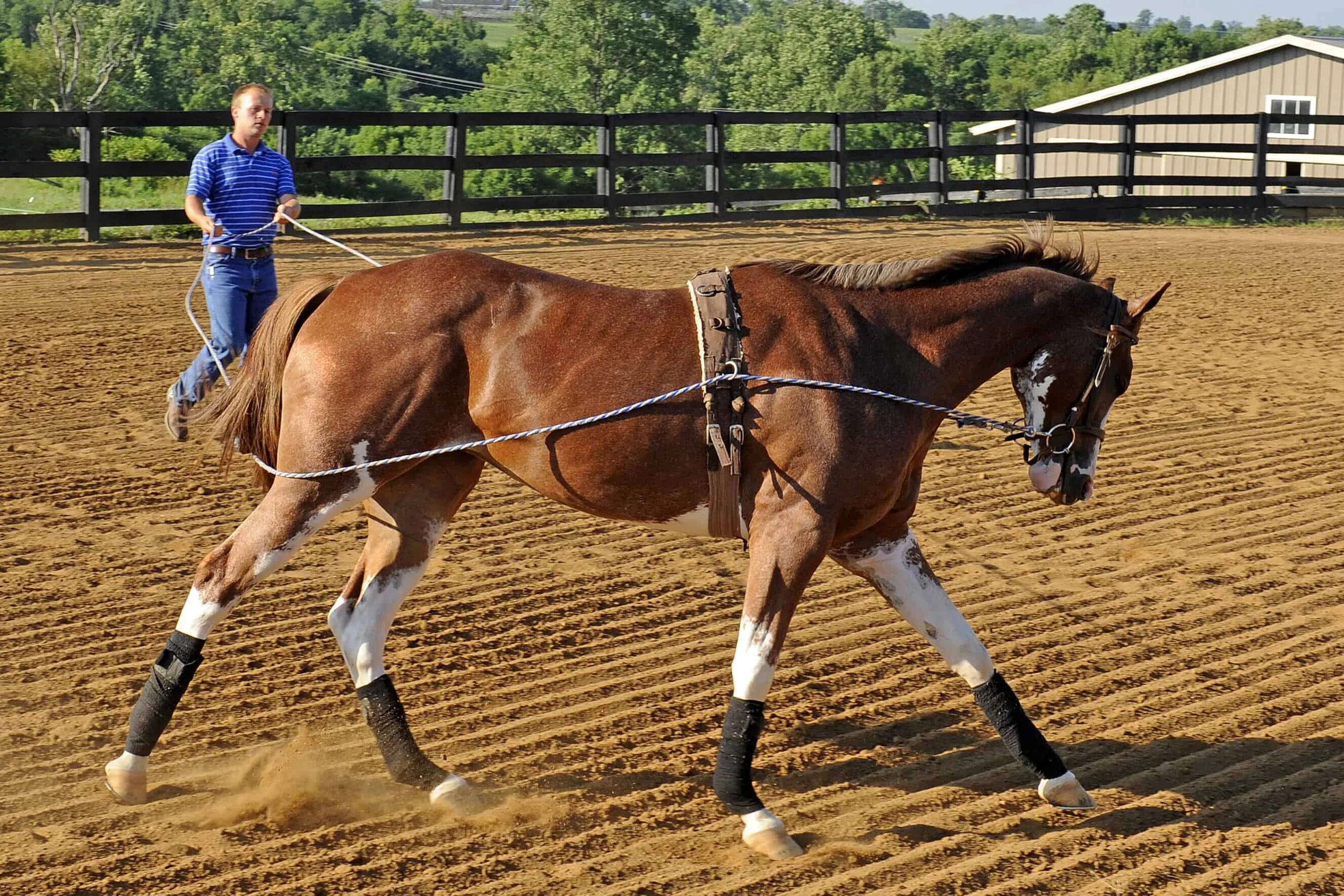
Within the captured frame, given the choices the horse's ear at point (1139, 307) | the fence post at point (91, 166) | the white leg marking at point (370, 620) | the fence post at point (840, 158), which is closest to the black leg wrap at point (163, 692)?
the white leg marking at point (370, 620)

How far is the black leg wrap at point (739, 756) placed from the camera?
3.81 meters

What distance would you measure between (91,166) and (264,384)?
11746 millimetres

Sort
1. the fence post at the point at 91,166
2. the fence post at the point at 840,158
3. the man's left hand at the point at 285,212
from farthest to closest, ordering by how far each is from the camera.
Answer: the fence post at the point at 840,158 < the fence post at the point at 91,166 < the man's left hand at the point at 285,212

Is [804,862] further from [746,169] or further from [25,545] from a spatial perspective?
[746,169]

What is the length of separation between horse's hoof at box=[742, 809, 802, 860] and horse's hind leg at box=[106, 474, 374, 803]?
1507 millimetres

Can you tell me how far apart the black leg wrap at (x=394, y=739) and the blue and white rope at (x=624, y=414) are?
703 mm

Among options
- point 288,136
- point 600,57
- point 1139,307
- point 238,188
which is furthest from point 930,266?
point 600,57

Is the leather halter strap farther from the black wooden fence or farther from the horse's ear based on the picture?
the black wooden fence

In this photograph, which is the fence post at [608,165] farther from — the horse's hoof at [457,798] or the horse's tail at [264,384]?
the horse's hoof at [457,798]

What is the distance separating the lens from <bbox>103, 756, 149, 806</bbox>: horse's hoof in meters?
3.89

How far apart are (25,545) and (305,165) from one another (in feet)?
35.0

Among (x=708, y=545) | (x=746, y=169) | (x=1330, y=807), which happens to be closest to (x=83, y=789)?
(x=708, y=545)

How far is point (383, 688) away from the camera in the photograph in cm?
417

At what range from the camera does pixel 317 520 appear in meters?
4.00
